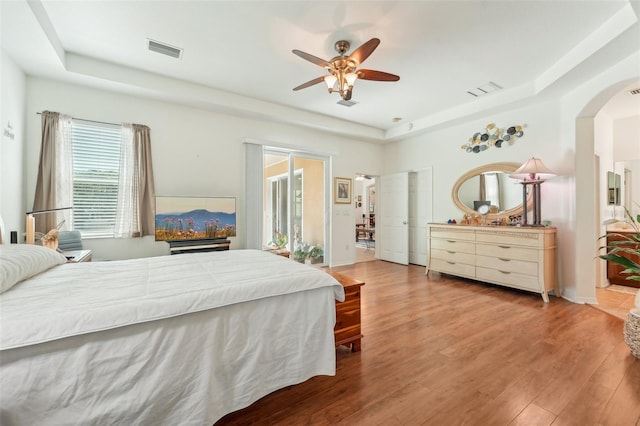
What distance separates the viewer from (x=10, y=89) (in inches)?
107

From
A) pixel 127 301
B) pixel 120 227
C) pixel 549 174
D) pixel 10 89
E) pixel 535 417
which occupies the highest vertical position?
pixel 10 89

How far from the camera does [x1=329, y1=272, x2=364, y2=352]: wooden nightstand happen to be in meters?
2.15

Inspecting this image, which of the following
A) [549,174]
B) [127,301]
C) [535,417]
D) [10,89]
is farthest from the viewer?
[549,174]

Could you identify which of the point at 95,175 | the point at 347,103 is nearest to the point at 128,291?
the point at 95,175

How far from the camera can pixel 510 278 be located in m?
3.78

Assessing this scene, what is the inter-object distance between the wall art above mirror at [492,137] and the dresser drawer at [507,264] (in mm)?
1878

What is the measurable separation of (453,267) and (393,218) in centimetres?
188

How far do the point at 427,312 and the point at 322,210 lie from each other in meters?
3.06

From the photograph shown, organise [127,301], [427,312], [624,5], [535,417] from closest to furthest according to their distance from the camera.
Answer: [127,301] < [535,417] < [624,5] < [427,312]

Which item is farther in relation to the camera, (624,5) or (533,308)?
(533,308)

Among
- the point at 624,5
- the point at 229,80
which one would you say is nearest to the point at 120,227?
the point at 229,80

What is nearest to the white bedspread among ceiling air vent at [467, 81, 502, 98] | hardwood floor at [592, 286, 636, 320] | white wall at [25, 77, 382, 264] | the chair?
the chair

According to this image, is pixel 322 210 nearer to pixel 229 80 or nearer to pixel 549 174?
pixel 229 80

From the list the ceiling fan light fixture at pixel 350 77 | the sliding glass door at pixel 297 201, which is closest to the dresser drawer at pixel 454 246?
the sliding glass door at pixel 297 201
